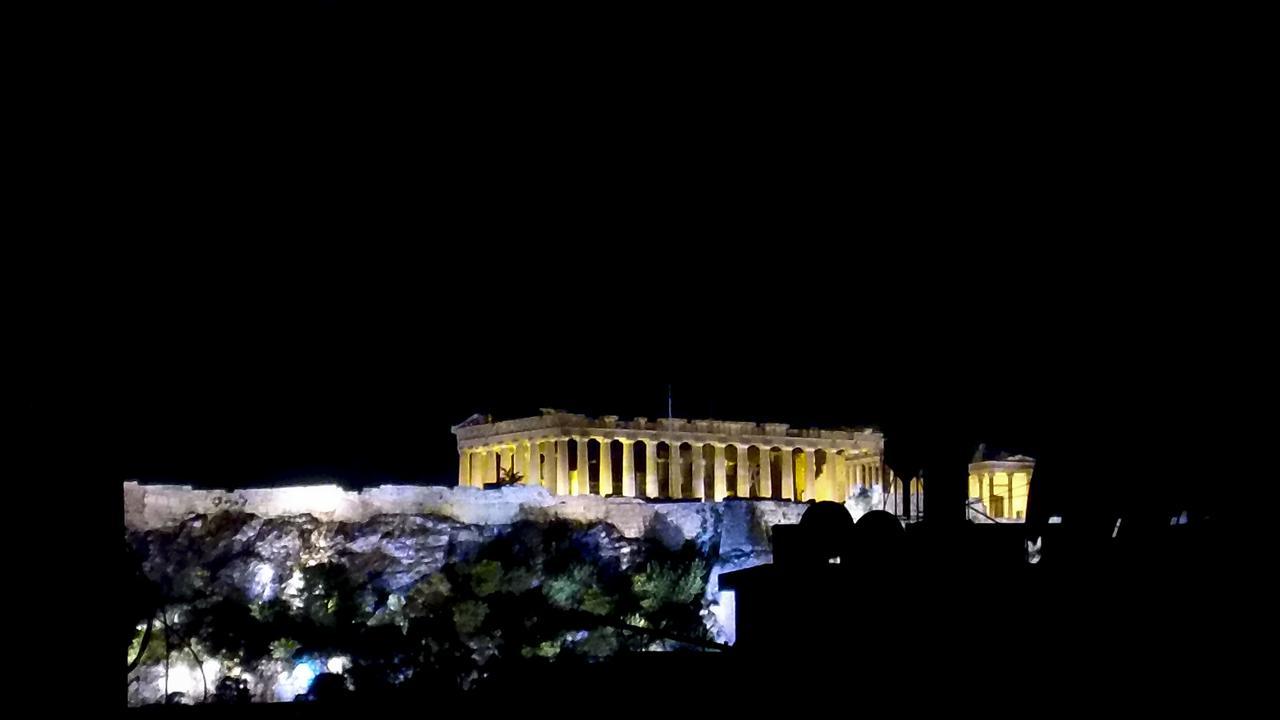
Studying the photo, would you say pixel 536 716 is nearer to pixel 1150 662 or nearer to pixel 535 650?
pixel 1150 662

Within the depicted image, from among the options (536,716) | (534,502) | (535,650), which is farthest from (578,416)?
(536,716)

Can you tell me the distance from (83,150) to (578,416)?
3747 cm

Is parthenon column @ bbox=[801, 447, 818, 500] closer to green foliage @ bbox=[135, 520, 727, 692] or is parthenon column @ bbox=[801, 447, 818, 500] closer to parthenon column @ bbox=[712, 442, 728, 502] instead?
parthenon column @ bbox=[712, 442, 728, 502]

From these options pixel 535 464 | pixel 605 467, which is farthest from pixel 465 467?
pixel 605 467

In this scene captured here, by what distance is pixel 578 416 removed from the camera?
136 ft

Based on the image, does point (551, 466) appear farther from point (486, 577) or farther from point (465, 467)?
point (486, 577)

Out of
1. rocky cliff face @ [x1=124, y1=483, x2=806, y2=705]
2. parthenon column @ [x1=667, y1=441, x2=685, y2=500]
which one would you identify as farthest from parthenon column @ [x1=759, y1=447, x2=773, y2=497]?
rocky cliff face @ [x1=124, y1=483, x2=806, y2=705]

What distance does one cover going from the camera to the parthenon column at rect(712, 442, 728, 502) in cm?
4294

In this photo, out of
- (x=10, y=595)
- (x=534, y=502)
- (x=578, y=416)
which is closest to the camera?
(x=10, y=595)

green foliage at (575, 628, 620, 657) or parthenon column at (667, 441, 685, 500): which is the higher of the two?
parthenon column at (667, 441, 685, 500)

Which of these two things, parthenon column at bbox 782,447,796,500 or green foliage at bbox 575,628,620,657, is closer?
green foliage at bbox 575,628,620,657

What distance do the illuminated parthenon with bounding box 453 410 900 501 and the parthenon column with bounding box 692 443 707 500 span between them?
4 centimetres

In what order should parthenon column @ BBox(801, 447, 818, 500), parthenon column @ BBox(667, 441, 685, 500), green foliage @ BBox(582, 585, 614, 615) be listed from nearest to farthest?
green foliage @ BBox(582, 585, 614, 615), parthenon column @ BBox(667, 441, 685, 500), parthenon column @ BBox(801, 447, 818, 500)

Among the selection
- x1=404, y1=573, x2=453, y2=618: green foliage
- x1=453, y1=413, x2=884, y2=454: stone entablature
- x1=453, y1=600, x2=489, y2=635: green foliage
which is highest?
x1=453, y1=413, x2=884, y2=454: stone entablature
